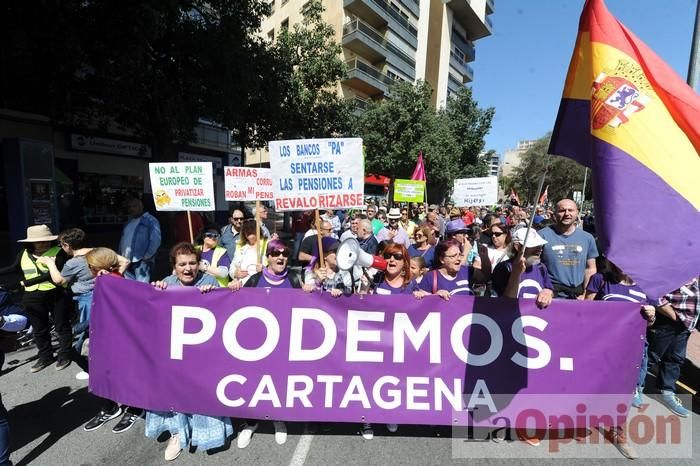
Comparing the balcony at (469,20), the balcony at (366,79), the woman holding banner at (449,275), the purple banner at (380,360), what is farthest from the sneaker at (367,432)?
the balcony at (469,20)

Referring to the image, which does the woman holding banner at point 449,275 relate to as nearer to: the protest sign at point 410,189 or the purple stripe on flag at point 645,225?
the purple stripe on flag at point 645,225

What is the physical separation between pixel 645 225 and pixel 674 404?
9.08 ft

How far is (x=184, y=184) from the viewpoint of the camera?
16.5 ft

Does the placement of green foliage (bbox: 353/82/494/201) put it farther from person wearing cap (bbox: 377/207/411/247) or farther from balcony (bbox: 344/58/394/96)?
person wearing cap (bbox: 377/207/411/247)

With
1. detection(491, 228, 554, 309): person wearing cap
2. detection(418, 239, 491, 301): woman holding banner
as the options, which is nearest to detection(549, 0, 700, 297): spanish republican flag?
detection(491, 228, 554, 309): person wearing cap

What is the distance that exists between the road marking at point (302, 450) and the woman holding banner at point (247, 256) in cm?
170

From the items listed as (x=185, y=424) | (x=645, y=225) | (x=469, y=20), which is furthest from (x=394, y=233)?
(x=469, y=20)

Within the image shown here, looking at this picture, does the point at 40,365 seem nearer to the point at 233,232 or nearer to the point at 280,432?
the point at 233,232

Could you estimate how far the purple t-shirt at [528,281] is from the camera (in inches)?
127

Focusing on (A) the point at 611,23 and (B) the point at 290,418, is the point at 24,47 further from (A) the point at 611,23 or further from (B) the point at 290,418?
(A) the point at 611,23

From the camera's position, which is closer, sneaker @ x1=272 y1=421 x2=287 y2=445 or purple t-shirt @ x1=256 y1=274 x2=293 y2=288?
sneaker @ x1=272 y1=421 x2=287 y2=445

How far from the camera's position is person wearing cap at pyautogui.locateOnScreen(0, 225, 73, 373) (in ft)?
12.9

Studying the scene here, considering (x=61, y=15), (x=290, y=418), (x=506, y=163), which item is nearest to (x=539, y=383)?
(x=290, y=418)
